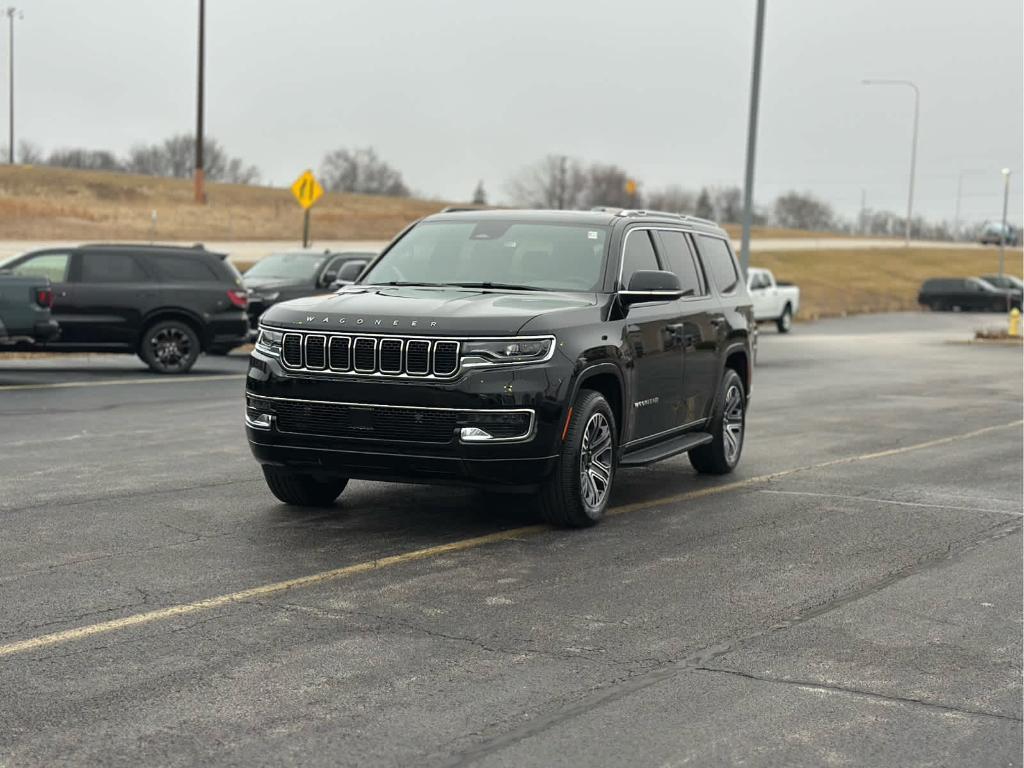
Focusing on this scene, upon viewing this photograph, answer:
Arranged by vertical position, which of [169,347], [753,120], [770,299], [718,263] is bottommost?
[169,347]

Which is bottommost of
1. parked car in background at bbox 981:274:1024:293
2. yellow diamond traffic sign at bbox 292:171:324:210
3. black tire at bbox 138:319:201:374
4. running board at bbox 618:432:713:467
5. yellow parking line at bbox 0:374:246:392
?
yellow parking line at bbox 0:374:246:392

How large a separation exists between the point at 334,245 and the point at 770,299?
27.0 metres

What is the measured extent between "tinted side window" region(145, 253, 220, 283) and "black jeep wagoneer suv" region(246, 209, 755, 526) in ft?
36.9

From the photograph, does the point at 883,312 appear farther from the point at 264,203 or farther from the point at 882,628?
the point at 882,628

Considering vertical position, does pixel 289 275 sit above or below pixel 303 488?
above

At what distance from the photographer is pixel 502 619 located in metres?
6.47

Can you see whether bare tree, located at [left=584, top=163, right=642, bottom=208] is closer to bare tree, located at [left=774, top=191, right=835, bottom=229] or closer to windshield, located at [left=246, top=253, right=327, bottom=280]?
bare tree, located at [left=774, top=191, right=835, bottom=229]

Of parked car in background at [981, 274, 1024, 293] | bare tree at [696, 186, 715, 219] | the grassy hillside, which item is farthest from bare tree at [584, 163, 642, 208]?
parked car in background at [981, 274, 1024, 293]

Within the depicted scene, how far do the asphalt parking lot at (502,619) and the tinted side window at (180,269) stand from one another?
8.73m

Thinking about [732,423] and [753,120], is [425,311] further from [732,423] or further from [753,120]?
[753,120]

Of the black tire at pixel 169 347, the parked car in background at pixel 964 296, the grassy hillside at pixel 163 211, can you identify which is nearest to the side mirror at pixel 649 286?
the black tire at pixel 169 347

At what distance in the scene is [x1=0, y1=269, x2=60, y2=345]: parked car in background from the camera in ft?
59.2

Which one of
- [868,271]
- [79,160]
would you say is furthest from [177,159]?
[868,271]

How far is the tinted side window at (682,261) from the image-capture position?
411 inches
